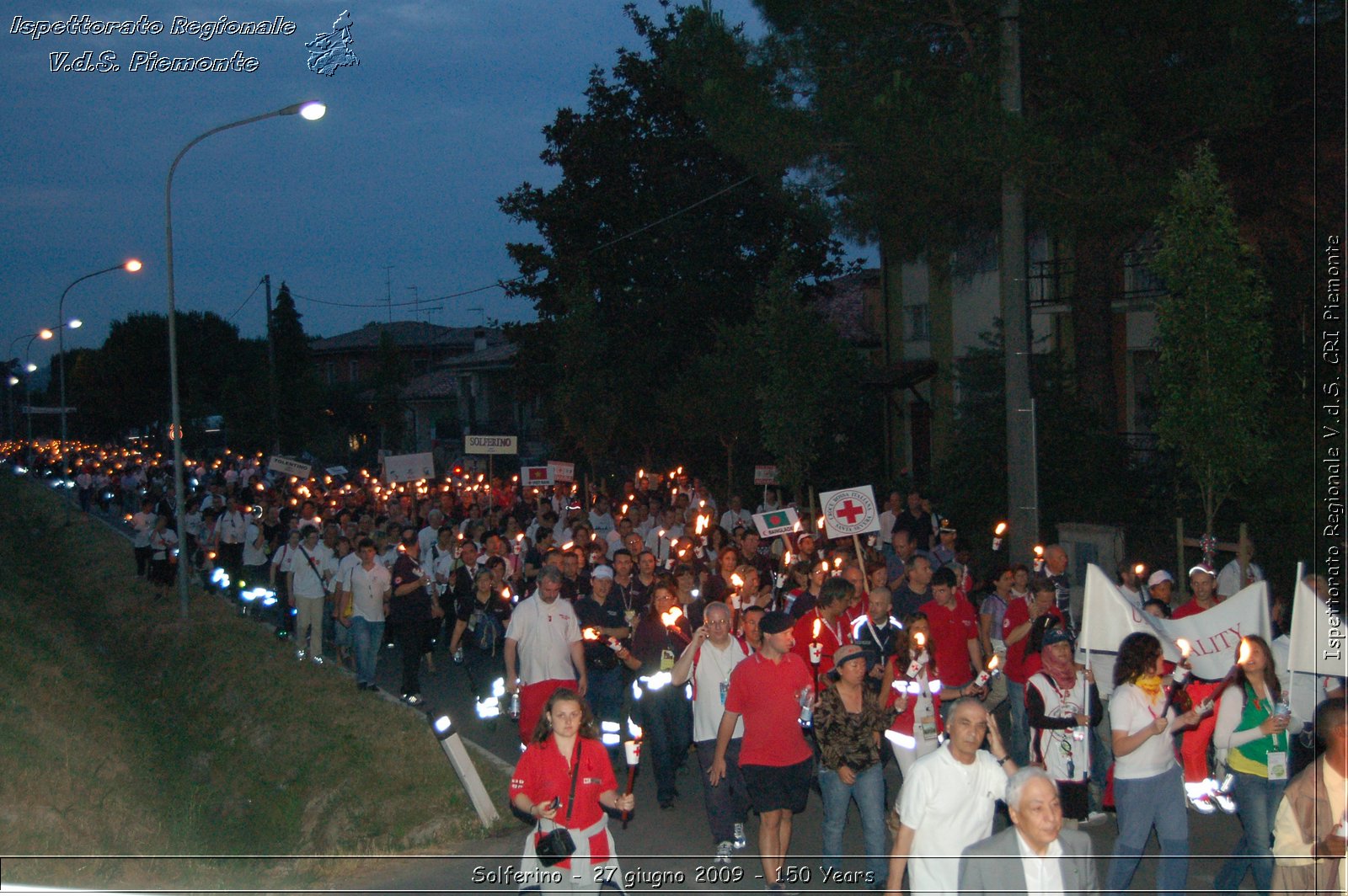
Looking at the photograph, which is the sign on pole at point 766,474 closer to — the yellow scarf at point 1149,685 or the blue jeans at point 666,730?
the blue jeans at point 666,730

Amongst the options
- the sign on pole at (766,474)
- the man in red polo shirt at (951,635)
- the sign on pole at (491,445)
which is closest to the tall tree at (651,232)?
the sign on pole at (491,445)

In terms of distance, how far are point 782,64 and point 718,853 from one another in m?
13.3

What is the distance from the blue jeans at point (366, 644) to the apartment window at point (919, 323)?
70.1 feet

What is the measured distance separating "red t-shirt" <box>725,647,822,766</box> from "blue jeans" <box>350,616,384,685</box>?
763 centimetres

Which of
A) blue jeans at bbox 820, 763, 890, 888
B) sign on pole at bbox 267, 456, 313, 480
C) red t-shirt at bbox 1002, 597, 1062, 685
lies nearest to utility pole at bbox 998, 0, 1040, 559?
red t-shirt at bbox 1002, 597, 1062, 685

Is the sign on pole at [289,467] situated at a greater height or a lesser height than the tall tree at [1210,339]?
lesser

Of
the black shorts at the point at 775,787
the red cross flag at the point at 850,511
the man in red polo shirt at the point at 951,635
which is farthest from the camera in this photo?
the red cross flag at the point at 850,511

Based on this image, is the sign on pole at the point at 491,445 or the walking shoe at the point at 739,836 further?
the sign on pole at the point at 491,445

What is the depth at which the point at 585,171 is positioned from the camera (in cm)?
3631

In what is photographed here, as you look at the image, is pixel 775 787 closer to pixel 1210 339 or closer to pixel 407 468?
pixel 1210 339

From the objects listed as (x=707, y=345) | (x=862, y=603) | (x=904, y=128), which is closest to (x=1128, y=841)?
(x=862, y=603)

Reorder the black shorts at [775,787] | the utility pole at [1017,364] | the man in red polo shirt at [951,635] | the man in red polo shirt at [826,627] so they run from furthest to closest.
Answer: the utility pole at [1017,364], the man in red polo shirt at [951,635], the man in red polo shirt at [826,627], the black shorts at [775,787]

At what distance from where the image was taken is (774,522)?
53.4 feet

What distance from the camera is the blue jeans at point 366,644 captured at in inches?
555
